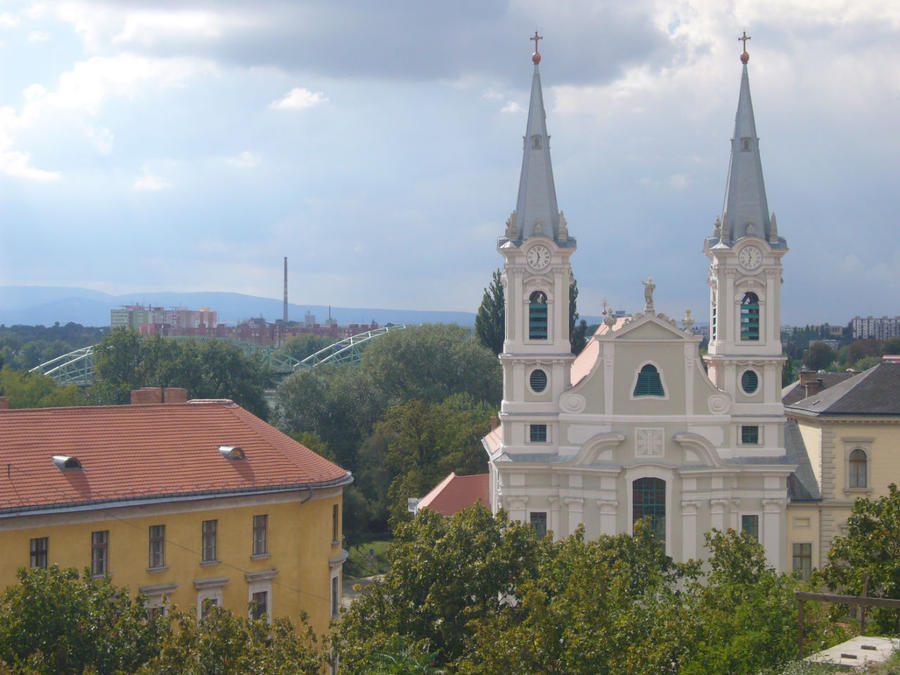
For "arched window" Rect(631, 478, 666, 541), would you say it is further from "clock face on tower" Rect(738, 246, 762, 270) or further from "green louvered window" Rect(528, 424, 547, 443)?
"clock face on tower" Rect(738, 246, 762, 270)

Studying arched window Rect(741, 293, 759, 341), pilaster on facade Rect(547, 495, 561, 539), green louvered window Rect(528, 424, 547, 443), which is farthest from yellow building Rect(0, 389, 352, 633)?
arched window Rect(741, 293, 759, 341)

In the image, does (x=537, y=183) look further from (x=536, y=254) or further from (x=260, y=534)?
(x=260, y=534)

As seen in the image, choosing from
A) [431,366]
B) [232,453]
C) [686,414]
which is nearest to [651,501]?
[686,414]

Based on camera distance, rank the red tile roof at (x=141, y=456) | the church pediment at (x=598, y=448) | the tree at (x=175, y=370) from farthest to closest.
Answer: the tree at (x=175, y=370), the church pediment at (x=598, y=448), the red tile roof at (x=141, y=456)

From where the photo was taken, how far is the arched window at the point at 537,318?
49688 millimetres

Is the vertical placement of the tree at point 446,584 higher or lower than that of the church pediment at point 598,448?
lower

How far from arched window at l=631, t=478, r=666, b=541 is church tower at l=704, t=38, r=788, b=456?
3.51 metres

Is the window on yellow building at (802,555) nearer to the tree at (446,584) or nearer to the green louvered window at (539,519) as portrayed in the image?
the green louvered window at (539,519)

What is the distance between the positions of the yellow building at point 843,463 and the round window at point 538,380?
40.1 ft

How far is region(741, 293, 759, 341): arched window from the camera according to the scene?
49.8 m

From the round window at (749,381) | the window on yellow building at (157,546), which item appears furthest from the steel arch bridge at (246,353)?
the window on yellow building at (157,546)

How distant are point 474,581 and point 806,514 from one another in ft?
80.7

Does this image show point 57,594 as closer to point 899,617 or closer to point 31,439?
point 31,439

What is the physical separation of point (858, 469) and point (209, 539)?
29.1 metres
